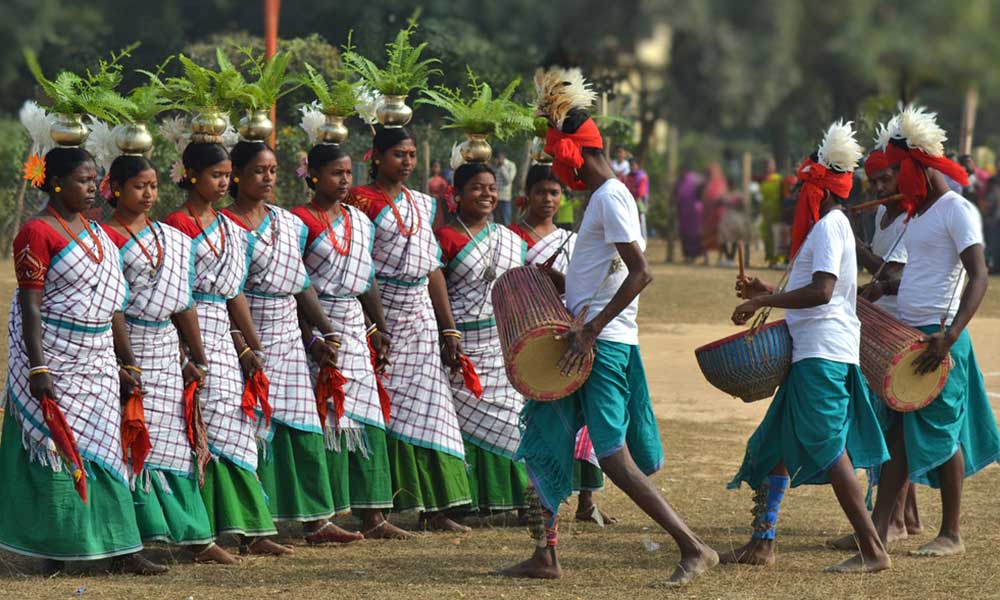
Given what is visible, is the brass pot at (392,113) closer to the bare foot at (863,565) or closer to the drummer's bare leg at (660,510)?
the drummer's bare leg at (660,510)

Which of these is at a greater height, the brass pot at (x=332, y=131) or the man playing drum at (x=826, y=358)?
the brass pot at (x=332, y=131)

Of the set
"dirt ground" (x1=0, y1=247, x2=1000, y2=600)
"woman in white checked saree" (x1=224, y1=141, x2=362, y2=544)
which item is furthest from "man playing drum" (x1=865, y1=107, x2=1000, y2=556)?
"woman in white checked saree" (x1=224, y1=141, x2=362, y2=544)

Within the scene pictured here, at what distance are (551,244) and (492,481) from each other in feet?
3.99

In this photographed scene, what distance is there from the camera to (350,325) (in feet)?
19.4

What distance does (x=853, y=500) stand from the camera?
16.3 feet

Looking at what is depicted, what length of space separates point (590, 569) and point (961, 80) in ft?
13.8

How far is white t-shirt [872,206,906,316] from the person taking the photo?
5797mm

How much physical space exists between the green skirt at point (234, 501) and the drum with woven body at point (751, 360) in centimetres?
198

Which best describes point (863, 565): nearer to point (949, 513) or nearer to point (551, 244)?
point (949, 513)

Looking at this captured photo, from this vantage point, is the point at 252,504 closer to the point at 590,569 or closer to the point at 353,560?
the point at 353,560

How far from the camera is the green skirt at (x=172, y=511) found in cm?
512

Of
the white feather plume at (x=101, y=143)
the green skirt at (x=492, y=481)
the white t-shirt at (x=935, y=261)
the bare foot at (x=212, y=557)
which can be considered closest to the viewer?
the white feather plume at (x=101, y=143)

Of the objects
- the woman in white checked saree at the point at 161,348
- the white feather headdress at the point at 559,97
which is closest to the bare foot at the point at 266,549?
the woman in white checked saree at the point at 161,348

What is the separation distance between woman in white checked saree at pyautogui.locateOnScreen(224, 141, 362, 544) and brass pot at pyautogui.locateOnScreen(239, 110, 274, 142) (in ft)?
0.20
